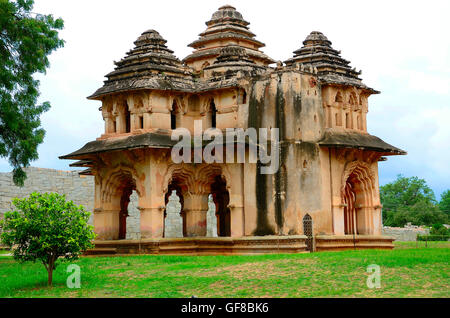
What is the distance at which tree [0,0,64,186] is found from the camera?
21.8 metres

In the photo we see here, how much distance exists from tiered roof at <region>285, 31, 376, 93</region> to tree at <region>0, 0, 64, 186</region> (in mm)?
10089

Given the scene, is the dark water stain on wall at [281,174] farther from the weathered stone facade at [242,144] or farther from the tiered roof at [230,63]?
the tiered roof at [230,63]

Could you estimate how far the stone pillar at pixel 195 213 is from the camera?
2502cm

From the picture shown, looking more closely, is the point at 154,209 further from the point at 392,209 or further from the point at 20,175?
the point at 392,209

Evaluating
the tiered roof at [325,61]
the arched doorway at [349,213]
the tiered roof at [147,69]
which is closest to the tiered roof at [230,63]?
the tiered roof at [147,69]

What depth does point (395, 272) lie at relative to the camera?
15664mm

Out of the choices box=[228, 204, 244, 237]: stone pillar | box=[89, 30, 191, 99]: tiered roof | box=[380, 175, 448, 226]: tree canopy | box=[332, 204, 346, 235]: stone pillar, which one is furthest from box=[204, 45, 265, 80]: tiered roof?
box=[380, 175, 448, 226]: tree canopy

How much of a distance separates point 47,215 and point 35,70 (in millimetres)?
8271

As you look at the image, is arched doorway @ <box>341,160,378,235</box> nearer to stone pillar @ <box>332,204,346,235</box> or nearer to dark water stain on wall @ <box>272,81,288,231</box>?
stone pillar @ <box>332,204,346,235</box>

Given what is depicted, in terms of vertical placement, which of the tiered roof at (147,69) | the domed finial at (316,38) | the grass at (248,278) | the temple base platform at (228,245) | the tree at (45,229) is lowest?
the grass at (248,278)

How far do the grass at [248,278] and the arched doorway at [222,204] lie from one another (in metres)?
8.87

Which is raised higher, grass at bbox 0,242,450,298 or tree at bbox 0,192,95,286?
tree at bbox 0,192,95,286
